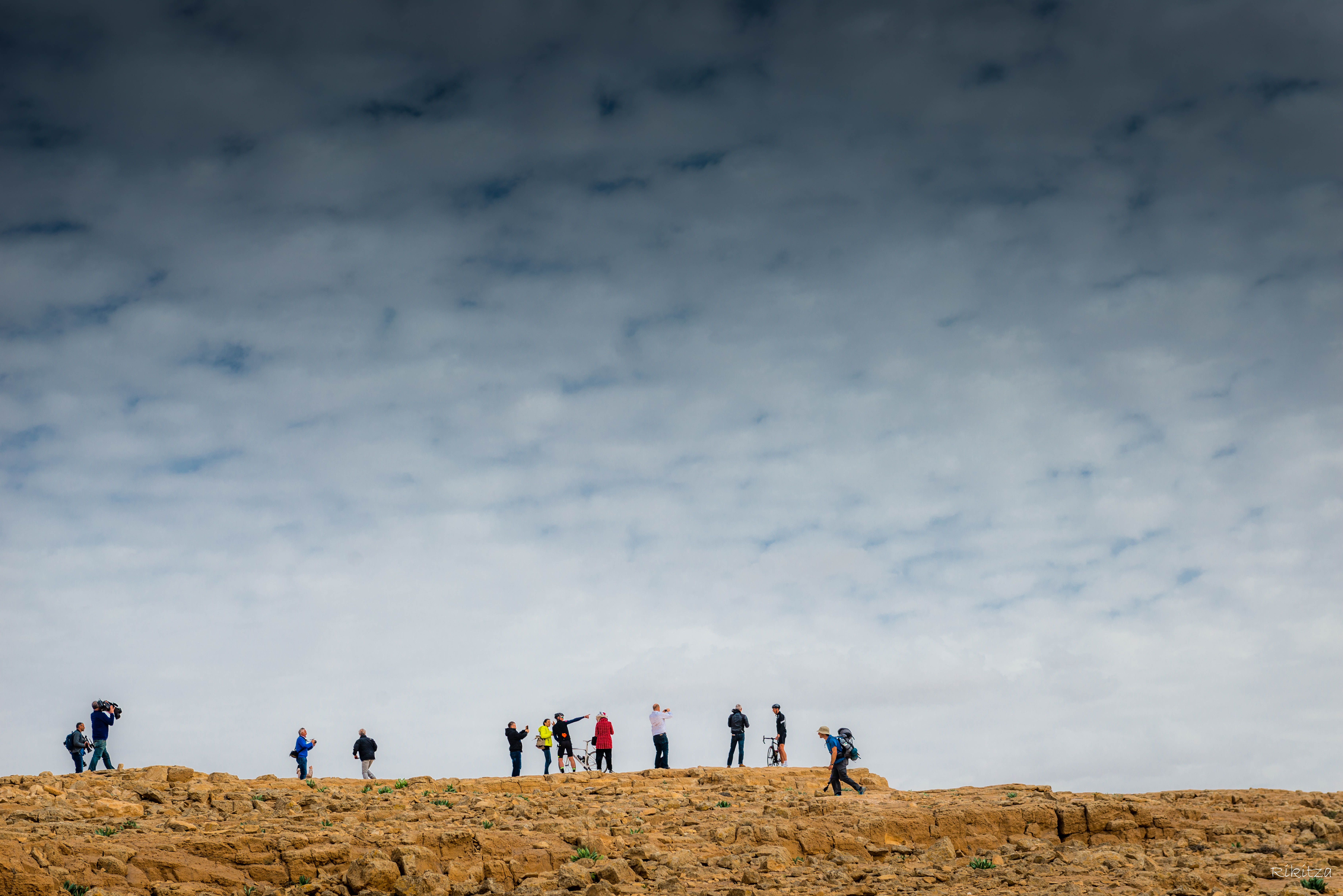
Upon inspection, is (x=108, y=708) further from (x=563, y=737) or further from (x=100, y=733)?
(x=563, y=737)

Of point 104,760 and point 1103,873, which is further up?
point 104,760

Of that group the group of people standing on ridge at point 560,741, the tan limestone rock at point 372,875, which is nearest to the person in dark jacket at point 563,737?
the group of people standing on ridge at point 560,741

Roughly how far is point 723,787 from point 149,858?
13091mm

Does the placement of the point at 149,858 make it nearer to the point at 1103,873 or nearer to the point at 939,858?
the point at 939,858

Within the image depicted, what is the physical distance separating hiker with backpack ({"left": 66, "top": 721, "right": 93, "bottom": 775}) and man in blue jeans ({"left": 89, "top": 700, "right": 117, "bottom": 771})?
25 cm

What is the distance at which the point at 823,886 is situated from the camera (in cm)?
1530

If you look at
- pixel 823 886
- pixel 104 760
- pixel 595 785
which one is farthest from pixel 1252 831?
pixel 104 760

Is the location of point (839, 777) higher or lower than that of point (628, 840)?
higher

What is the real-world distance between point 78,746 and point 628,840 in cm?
1793

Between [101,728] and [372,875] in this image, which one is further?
[101,728]

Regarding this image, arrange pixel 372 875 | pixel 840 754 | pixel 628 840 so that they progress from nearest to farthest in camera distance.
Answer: pixel 372 875, pixel 628 840, pixel 840 754

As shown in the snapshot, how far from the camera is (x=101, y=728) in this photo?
26.3 meters

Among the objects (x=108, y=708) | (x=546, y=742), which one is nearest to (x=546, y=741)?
(x=546, y=742)

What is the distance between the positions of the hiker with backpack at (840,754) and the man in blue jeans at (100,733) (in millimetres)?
19573
